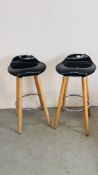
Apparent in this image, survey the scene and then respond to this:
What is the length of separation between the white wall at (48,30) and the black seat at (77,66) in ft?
0.59

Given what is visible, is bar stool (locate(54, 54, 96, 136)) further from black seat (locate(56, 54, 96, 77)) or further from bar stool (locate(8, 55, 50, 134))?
bar stool (locate(8, 55, 50, 134))

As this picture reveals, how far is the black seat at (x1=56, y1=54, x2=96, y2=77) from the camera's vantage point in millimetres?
2240

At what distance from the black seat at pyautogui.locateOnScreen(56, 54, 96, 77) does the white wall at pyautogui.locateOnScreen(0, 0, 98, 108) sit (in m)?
0.18

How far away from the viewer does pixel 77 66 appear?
2.35m

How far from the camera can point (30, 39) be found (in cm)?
259

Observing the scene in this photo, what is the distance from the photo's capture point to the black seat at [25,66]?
2301 millimetres

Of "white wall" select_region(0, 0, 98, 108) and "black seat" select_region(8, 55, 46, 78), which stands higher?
"white wall" select_region(0, 0, 98, 108)

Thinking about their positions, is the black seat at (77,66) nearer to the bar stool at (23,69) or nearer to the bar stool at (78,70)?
the bar stool at (78,70)

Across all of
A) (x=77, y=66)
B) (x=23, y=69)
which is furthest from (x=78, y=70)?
(x=23, y=69)

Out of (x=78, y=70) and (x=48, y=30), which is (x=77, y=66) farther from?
(x=48, y=30)

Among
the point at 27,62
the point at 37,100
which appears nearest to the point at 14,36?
the point at 27,62

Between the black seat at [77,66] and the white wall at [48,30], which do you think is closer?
the black seat at [77,66]

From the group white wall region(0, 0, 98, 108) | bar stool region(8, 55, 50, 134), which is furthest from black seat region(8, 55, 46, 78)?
white wall region(0, 0, 98, 108)

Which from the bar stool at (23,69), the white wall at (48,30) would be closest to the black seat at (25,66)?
the bar stool at (23,69)
